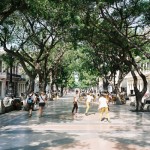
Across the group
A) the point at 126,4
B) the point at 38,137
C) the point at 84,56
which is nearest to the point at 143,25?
the point at 126,4

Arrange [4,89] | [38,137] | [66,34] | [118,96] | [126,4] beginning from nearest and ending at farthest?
[38,137], [126,4], [66,34], [118,96], [4,89]

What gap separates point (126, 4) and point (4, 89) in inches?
1689

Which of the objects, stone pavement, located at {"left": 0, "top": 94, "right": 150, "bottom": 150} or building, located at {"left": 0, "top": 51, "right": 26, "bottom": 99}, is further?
building, located at {"left": 0, "top": 51, "right": 26, "bottom": 99}

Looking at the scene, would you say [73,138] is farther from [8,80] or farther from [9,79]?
[8,80]

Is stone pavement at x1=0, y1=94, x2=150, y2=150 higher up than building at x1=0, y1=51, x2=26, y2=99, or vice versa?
building at x1=0, y1=51, x2=26, y2=99

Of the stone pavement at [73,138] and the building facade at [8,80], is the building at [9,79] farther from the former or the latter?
the stone pavement at [73,138]

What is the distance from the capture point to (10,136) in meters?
16.2

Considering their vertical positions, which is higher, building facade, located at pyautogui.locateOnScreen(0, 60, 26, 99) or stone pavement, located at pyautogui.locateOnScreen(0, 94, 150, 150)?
building facade, located at pyautogui.locateOnScreen(0, 60, 26, 99)

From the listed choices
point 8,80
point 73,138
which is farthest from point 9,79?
point 73,138

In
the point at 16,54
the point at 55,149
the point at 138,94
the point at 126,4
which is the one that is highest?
the point at 126,4

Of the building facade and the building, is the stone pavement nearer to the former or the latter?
the building

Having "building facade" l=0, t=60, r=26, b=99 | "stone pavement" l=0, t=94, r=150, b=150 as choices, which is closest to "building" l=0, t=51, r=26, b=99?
"building facade" l=0, t=60, r=26, b=99

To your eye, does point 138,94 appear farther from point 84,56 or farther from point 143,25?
point 84,56

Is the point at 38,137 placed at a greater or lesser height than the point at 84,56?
lesser
